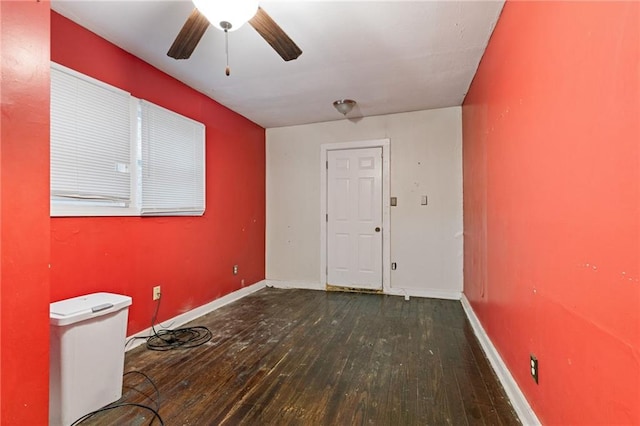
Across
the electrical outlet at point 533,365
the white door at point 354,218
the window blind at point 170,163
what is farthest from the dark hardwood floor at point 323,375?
the window blind at point 170,163

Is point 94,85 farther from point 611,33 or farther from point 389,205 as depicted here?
point 389,205

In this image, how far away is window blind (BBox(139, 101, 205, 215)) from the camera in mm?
2670

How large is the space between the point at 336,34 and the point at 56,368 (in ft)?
8.69

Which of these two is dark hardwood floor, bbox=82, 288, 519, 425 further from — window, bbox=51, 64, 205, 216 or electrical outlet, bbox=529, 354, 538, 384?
window, bbox=51, 64, 205, 216

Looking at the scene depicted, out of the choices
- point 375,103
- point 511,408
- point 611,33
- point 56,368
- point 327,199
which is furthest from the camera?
point 327,199

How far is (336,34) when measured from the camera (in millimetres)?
2270

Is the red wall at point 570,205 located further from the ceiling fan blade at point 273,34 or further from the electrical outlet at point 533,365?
the ceiling fan blade at point 273,34

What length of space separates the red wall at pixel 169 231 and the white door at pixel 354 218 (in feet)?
3.53

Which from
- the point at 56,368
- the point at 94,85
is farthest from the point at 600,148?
the point at 94,85

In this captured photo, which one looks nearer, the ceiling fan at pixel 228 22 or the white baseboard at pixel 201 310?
the ceiling fan at pixel 228 22

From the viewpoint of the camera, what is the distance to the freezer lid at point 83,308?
158cm

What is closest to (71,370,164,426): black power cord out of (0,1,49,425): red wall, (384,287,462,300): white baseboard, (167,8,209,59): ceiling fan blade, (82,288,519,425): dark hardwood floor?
(82,288,519,425): dark hardwood floor

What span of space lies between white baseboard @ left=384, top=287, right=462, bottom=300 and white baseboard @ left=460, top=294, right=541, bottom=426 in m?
0.97

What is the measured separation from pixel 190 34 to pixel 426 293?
3.71 meters
